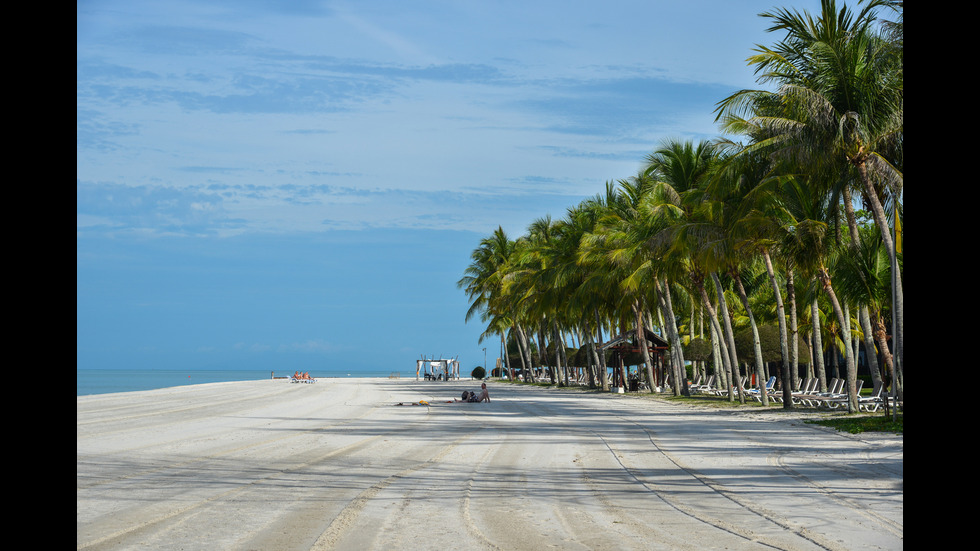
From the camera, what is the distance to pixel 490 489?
338 inches

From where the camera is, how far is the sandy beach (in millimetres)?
6102

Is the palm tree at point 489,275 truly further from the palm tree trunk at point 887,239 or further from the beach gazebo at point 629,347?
the palm tree trunk at point 887,239

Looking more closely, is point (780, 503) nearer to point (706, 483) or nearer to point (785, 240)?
point (706, 483)

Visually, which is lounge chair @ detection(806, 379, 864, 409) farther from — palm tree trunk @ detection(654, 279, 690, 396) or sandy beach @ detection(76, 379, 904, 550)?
palm tree trunk @ detection(654, 279, 690, 396)

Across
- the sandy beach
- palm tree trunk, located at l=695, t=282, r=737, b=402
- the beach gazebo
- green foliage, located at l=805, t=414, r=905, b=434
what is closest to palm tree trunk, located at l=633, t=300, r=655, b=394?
the beach gazebo

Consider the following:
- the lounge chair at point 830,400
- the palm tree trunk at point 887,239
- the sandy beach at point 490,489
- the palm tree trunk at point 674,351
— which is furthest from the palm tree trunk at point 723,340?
the sandy beach at point 490,489

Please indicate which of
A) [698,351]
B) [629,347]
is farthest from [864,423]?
[629,347]

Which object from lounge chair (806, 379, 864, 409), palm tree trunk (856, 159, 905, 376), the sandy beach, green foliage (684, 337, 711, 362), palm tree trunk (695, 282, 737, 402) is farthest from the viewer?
green foliage (684, 337, 711, 362)

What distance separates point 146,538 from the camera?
6066mm

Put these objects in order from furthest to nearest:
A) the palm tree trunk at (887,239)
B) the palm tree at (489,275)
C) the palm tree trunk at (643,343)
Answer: the palm tree at (489,275)
the palm tree trunk at (643,343)
the palm tree trunk at (887,239)

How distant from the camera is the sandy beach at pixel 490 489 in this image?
6102 millimetres

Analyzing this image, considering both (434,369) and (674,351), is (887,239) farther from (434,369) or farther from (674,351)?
(434,369)
